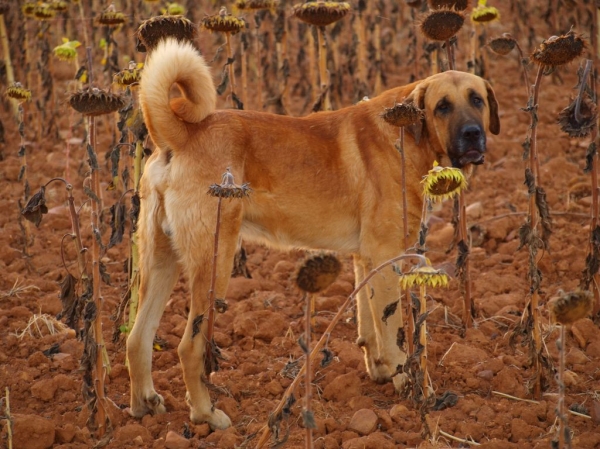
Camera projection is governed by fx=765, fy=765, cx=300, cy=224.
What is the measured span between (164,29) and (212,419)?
223 centimetres

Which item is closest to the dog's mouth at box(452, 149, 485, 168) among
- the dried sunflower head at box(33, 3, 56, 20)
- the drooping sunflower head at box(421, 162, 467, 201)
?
the drooping sunflower head at box(421, 162, 467, 201)

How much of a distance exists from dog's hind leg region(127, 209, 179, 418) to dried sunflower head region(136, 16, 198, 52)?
3.36 ft

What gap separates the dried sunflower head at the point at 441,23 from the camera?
442cm

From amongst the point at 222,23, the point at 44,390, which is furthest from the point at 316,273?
the point at 222,23

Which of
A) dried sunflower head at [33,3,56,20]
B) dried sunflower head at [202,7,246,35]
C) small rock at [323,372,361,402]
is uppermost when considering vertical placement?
dried sunflower head at [33,3,56,20]

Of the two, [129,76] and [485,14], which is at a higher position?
[485,14]

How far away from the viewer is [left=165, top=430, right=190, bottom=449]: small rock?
4.02m

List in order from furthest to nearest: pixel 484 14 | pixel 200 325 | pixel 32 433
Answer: pixel 484 14 < pixel 200 325 < pixel 32 433

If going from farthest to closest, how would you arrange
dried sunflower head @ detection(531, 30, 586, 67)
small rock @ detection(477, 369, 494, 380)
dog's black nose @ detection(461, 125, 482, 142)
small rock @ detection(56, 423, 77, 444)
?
small rock @ detection(477, 369, 494, 380) → dog's black nose @ detection(461, 125, 482, 142) → small rock @ detection(56, 423, 77, 444) → dried sunflower head @ detection(531, 30, 586, 67)

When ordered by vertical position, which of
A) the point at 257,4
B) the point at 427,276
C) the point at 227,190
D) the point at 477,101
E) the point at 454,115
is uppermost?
the point at 257,4

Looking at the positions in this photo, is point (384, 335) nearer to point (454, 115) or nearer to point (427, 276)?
point (454, 115)

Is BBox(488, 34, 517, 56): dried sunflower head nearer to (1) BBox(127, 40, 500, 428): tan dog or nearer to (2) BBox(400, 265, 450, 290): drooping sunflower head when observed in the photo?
(1) BBox(127, 40, 500, 428): tan dog

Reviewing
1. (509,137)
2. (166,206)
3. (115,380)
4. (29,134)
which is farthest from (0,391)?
(509,137)

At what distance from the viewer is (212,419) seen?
4.27 metres
